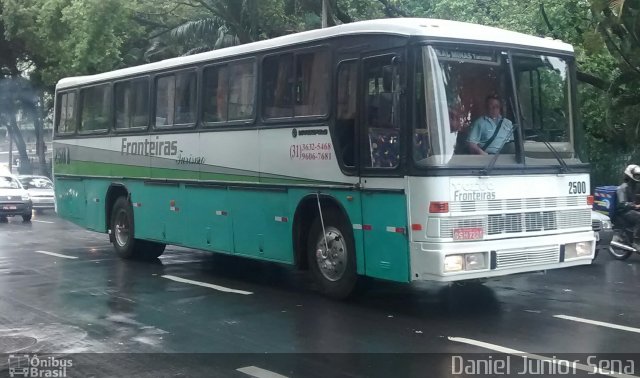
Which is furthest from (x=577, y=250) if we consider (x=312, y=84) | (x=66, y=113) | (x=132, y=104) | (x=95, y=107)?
(x=66, y=113)

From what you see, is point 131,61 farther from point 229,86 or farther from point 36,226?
Answer: point 229,86

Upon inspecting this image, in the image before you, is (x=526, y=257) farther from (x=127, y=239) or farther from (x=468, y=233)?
(x=127, y=239)

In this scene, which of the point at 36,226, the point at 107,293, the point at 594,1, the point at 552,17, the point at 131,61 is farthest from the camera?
the point at 131,61

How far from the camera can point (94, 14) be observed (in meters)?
24.2

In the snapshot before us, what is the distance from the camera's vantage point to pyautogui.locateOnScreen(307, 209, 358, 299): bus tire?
9859 millimetres

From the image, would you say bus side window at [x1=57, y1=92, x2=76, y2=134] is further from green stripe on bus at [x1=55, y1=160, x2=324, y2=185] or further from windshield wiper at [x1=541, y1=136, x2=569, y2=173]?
windshield wiper at [x1=541, y1=136, x2=569, y2=173]

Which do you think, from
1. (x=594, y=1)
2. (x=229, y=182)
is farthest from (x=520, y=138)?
(x=594, y=1)

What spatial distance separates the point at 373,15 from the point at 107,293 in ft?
56.6

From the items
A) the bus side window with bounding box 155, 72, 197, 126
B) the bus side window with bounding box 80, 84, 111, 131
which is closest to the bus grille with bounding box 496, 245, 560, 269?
the bus side window with bounding box 155, 72, 197, 126

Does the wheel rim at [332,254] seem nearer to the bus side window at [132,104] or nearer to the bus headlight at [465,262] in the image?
the bus headlight at [465,262]

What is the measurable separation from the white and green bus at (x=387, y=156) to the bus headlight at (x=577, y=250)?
21mm

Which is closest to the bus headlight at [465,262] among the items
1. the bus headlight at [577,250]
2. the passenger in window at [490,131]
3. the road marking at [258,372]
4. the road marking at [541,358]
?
the road marking at [541,358]

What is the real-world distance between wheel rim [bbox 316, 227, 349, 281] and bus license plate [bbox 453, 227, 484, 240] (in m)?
1.68

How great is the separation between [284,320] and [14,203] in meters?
19.8
